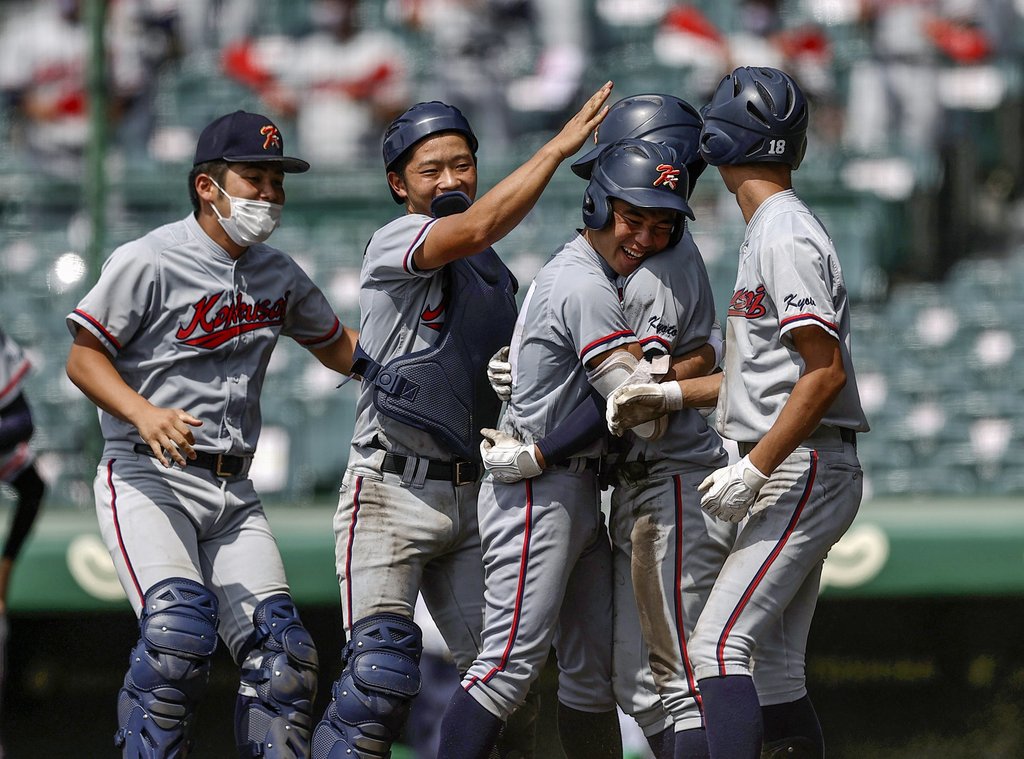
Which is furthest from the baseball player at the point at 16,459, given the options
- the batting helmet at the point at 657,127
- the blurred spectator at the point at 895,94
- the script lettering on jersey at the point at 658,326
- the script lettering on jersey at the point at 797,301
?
the blurred spectator at the point at 895,94

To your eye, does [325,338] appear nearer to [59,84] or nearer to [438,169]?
[438,169]

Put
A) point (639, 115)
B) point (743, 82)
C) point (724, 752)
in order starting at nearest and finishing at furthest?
1. point (724, 752)
2. point (743, 82)
3. point (639, 115)

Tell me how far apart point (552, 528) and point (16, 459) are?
2.58 metres

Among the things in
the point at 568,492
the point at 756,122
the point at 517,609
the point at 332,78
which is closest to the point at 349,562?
the point at 517,609

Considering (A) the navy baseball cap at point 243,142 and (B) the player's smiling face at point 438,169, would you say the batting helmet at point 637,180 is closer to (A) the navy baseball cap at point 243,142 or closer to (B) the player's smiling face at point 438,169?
(B) the player's smiling face at point 438,169

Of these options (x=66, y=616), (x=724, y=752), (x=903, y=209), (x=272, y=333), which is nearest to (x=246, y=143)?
(x=272, y=333)

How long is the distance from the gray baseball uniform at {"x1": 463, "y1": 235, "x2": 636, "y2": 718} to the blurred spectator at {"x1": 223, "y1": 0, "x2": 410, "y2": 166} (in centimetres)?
440

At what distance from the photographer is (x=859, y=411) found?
124 inches

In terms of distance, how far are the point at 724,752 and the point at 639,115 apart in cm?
153

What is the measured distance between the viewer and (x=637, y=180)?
3234mm

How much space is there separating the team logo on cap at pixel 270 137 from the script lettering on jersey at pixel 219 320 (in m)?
0.40

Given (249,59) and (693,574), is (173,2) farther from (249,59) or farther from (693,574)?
(693,574)

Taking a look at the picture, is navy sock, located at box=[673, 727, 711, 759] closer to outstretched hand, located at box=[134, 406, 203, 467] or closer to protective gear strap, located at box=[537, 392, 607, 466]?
protective gear strap, located at box=[537, 392, 607, 466]

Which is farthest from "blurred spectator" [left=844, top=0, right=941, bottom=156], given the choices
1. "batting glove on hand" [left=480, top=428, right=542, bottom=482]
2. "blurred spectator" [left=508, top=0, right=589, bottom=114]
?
"batting glove on hand" [left=480, top=428, right=542, bottom=482]
